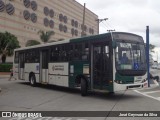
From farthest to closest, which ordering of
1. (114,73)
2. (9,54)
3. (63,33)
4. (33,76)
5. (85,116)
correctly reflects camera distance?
(63,33), (9,54), (33,76), (114,73), (85,116)

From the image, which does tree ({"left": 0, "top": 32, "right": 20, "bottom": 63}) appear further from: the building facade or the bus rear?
the bus rear

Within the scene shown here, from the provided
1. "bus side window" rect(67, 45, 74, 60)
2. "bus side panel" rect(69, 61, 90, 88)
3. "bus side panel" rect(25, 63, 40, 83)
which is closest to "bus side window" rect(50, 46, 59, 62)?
"bus side window" rect(67, 45, 74, 60)

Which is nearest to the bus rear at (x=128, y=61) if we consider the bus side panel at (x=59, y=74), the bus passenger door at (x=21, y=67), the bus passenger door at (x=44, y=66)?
the bus side panel at (x=59, y=74)

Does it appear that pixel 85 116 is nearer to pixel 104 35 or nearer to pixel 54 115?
pixel 54 115

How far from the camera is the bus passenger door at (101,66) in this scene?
510 inches

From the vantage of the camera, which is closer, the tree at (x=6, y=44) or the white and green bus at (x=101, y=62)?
the white and green bus at (x=101, y=62)

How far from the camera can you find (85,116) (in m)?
9.03

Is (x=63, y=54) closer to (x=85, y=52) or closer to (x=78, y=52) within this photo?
(x=78, y=52)

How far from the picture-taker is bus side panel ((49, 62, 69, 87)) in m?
16.0

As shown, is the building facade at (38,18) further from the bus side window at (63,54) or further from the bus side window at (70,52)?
the bus side window at (70,52)

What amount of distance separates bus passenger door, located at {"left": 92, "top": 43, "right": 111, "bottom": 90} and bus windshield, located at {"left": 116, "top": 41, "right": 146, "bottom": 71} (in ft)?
1.74

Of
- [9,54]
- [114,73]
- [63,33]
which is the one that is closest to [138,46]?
[114,73]

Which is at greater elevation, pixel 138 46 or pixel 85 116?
pixel 138 46

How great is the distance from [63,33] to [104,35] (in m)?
59.1
